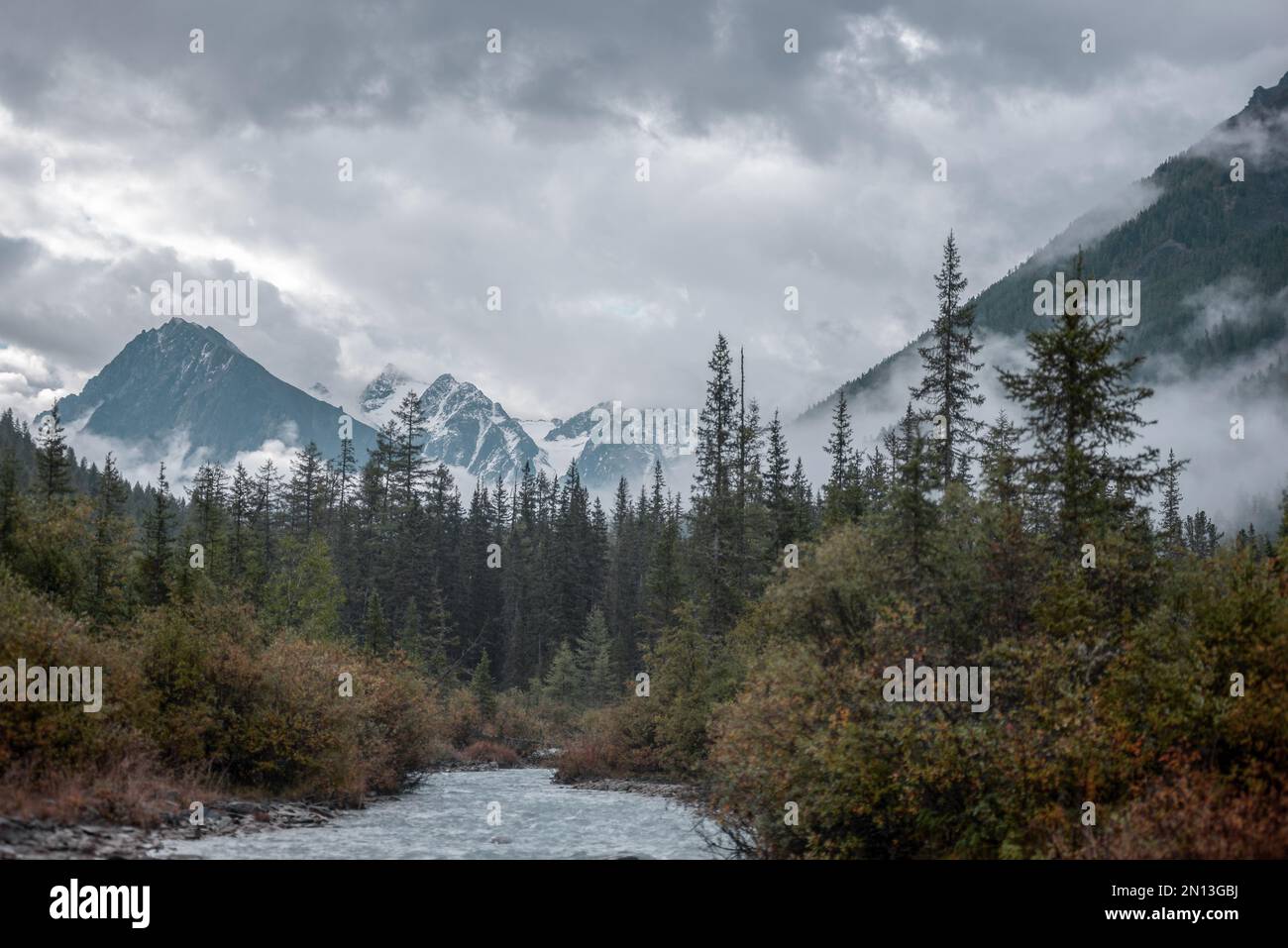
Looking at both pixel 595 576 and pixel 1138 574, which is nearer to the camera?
pixel 1138 574

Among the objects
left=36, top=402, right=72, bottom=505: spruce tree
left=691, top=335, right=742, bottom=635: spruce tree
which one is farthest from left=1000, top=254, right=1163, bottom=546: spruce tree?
left=36, top=402, right=72, bottom=505: spruce tree

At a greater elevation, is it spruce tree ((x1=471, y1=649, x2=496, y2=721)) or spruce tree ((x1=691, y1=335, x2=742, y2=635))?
spruce tree ((x1=691, y1=335, x2=742, y2=635))

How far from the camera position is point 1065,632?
66.2ft

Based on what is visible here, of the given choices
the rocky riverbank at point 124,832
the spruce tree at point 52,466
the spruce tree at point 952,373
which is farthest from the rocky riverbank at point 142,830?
the spruce tree at point 52,466

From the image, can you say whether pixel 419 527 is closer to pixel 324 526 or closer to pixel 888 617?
pixel 324 526

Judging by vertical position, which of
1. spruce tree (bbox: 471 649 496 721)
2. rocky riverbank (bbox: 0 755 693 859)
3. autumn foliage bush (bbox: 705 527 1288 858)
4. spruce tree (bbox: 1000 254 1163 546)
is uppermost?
spruce tree (bbox: 1000 254 1163 546)

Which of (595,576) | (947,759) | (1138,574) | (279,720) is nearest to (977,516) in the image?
(1138,574)

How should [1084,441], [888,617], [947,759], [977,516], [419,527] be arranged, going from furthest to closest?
[419,527] < [1084,441] < [977,516] < [888,617] < [947,759]

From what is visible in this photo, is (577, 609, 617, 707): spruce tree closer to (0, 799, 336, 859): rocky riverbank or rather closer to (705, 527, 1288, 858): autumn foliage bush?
(0, 799, 336, 859): rocky riverbank

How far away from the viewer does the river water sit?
71.4 feet

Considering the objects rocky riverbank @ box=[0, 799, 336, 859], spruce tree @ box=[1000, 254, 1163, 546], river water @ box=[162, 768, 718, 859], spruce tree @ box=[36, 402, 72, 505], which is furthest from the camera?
spruce tree @ box=[36, 402, 72, 505]

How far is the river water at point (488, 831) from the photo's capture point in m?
21.8

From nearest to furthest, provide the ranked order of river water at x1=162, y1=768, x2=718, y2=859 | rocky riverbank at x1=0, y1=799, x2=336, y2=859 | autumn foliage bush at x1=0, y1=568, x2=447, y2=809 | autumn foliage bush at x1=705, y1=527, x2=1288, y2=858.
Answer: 1. autumn foliage bush at x1=705, y1=527, x2=1288, y2=858
2. rocky riverbank at x1=0, y1=799, x2=336, y2=859
3. autumn foliage bush at x1=0, y1=568, x2=447, y2=809
4. river water at x1=162, y1=768, x2=718, y2=859
